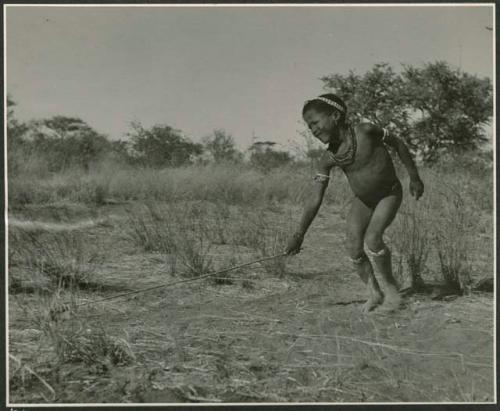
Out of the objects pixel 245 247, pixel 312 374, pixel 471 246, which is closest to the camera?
pixel 312 374

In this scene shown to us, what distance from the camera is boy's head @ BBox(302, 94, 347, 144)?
4.07 meters

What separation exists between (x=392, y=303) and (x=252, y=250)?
1813 mm

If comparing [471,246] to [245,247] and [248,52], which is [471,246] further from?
[248,52]

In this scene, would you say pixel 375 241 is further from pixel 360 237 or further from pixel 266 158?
pixel 266 158

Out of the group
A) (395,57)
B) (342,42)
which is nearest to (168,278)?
(342,42)

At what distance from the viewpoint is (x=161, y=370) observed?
11.1 feet


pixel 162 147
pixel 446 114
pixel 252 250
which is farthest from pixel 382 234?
pixel 446 114

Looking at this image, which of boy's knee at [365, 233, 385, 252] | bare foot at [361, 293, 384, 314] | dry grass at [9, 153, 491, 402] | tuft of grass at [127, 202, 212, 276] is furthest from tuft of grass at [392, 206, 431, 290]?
tuft of grass at [127, 202, 212, 276]

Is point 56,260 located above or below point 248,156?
below

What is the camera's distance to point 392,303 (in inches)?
167

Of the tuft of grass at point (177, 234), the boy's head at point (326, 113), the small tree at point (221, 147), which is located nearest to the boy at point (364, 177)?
the boy's head at point (326, 113)

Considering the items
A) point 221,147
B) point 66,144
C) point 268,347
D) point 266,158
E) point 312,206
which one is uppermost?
point 66,144

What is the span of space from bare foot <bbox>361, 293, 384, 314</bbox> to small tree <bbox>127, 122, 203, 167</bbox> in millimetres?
4705

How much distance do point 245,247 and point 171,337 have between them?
2.23 metres
